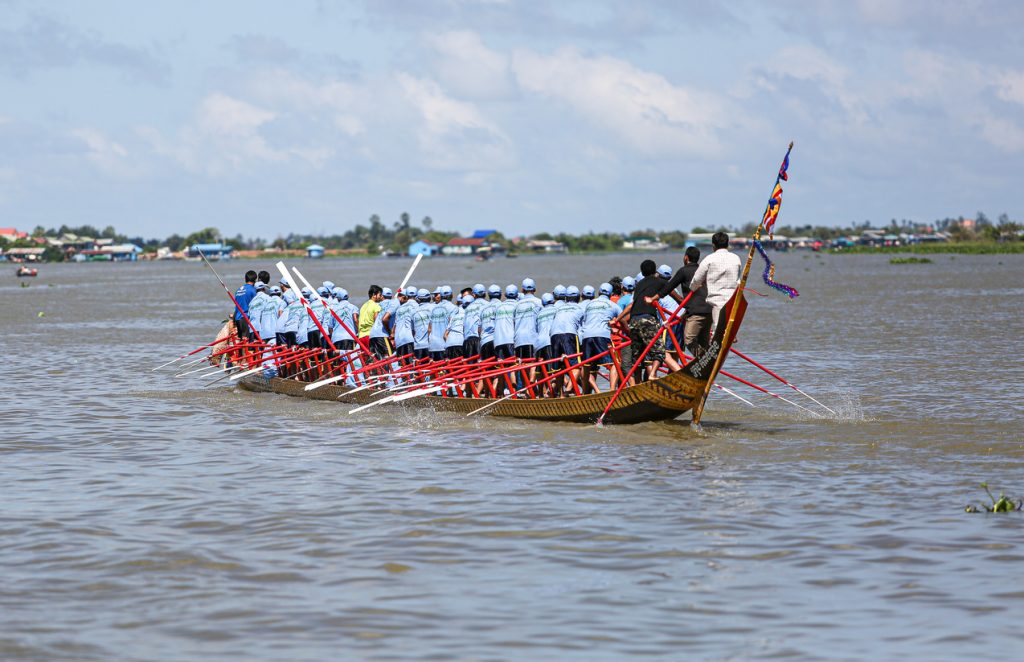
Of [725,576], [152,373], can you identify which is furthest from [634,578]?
[152,373]

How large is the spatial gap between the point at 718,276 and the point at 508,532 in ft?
18.9

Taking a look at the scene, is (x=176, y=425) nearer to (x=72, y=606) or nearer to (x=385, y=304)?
(x=385, y=304)

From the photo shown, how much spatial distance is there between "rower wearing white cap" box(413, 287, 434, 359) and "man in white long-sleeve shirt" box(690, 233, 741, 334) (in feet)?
20.6

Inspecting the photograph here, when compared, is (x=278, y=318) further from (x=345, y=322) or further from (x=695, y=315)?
(x=695, y=315)

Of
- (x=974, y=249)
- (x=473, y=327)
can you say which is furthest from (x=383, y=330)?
(x=974, y=249)

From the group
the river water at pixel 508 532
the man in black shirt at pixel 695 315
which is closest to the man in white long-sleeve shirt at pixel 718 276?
the man in black shirt at pixel 695 315

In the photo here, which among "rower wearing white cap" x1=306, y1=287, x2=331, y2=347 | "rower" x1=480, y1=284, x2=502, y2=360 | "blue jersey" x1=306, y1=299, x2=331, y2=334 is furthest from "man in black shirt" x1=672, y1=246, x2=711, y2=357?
"rower wearing white cap" x1=306, y1=287, x2=331, y2=347

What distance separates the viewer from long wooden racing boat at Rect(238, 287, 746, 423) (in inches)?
653

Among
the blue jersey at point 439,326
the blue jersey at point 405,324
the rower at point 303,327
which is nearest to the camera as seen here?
the blue jersey at point 439,326

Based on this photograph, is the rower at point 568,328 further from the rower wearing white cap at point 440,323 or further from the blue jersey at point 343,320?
the blue jersey at point 343,320

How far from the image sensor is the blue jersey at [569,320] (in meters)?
19.5

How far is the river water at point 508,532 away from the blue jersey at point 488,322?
5.08 ft

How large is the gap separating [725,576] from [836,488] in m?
3.79

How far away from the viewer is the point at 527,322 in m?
20.3
